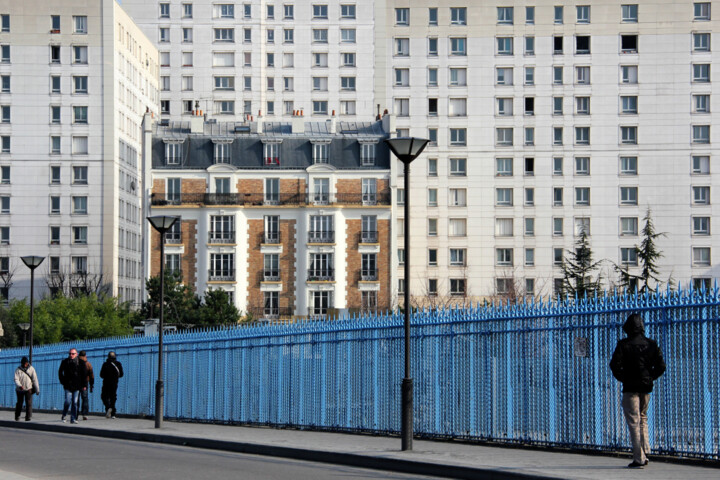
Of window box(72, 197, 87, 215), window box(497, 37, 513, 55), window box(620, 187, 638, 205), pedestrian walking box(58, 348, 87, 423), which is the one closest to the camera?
pedestrian walking box(58, 348, 87, 423)

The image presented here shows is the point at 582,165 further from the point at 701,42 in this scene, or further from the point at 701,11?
the point at 701,11

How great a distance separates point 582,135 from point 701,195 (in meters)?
10.2

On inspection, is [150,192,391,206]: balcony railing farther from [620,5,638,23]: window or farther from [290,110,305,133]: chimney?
[620,5,638,23]: window

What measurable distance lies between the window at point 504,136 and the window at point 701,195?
14576 mm

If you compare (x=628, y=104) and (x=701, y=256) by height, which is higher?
(x=628, y=104)

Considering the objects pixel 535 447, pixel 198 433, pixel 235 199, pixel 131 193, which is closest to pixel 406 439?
pixel 535 447

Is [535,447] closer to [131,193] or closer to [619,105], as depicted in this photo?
[619,105]

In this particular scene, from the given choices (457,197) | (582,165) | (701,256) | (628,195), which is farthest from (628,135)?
(457,197)

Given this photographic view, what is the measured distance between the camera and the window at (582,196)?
95.7 meters

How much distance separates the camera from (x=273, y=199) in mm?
81000

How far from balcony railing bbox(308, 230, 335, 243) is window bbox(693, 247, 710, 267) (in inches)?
1222

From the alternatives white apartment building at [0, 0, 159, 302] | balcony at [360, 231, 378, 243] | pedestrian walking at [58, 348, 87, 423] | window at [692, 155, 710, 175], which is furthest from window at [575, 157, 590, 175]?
pedestrian walking at [58, 348, 87, 423]

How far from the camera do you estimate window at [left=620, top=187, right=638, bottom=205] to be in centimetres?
9550

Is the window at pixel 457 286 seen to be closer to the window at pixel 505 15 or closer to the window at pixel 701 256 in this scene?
the window at pixel 701 256
